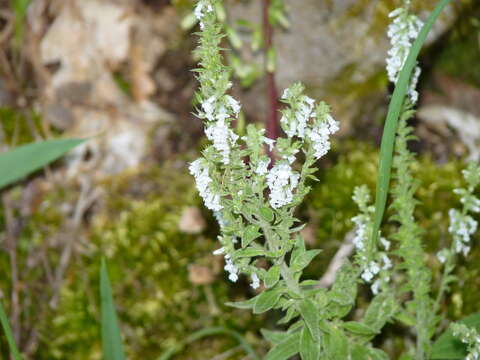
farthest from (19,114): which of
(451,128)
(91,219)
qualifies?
(451,128)

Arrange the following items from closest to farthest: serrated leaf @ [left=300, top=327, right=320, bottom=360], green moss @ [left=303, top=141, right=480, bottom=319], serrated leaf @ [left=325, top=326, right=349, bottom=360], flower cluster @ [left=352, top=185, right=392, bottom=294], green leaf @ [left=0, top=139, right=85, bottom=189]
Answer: green leaf @ [left=0, top=139, right=85, bottom=189]
serrated leaf @ [left=300, top=327, right=320, bottom=360]
serrated leaf @ [left=325, top=326, right=349, bottom=360]
flower cluster @ [left=352, top=185, right=392, bottom=294]
green moss @ [left=303, top=141, right=480, bottom=319]

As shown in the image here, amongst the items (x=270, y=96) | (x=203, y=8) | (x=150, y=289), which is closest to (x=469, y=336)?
(x=203, y=8)

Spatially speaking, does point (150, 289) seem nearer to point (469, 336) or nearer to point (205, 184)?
point (205, 184)

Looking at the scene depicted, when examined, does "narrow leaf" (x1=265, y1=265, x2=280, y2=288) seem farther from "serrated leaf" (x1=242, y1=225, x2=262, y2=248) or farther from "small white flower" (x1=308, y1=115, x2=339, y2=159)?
"small white flower" (x1=308, y1=115, x2=339, y2=159)

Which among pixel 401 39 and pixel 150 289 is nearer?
pixel 401 39

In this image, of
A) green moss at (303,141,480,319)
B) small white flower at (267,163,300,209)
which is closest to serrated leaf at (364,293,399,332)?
small white flower at (267,163,300,209)

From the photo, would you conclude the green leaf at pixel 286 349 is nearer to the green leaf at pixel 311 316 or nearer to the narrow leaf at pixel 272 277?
the green leaf at pixel 311 316
